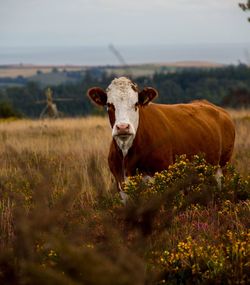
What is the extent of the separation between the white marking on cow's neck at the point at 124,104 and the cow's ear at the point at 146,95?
0.46 feet

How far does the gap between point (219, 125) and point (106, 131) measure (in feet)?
23.3

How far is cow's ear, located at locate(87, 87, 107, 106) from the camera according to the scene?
25.4 ft

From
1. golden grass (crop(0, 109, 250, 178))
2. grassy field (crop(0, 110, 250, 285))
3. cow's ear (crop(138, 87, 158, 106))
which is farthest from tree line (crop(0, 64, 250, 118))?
grassy field (crop(0, 110, 250, 285))

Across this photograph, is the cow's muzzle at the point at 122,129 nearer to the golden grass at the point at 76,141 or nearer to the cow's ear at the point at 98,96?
the cow's ear at the point at 98,96

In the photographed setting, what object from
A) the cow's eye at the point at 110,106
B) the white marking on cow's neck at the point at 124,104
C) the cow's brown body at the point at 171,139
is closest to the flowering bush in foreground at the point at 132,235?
the cow's brown body at the point at 171,139

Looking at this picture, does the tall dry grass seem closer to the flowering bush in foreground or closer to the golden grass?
the golden grass

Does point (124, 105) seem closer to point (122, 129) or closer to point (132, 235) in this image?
point (122, 129)

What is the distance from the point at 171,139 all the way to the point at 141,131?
503 millimetres

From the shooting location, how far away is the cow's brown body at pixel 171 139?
25.0ft

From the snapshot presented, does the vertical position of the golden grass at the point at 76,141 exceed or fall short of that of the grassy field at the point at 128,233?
it falls short

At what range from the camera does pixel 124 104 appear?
7.37 meters

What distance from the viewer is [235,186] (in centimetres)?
696

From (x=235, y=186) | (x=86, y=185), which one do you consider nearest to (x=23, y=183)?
(x=86, y=185)

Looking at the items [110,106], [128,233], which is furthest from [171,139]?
A: [128,233]
